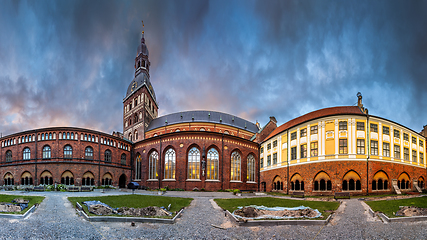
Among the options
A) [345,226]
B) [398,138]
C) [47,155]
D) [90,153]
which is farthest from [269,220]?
[47,155]

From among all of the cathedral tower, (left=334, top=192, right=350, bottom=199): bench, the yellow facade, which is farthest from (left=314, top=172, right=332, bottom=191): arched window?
the cathedral tower

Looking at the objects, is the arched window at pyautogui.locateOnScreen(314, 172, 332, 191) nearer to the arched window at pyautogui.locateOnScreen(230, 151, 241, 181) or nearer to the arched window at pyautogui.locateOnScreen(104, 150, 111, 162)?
the arched window at pyautogui.locateOnScreen(230, 151, 241, 181)

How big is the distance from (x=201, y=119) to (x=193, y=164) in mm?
14732

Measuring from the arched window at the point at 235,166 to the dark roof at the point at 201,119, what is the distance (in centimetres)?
1128

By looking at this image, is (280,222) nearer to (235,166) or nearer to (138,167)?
(235,166)

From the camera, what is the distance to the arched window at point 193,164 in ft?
133

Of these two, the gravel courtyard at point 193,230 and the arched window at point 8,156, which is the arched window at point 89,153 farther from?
the gravel courtyard at point 193,230

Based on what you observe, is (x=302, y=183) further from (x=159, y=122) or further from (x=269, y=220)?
(x=159, y=122)

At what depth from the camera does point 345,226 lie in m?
12.4

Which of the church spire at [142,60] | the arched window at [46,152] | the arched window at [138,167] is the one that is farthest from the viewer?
the church spire at [142,60]

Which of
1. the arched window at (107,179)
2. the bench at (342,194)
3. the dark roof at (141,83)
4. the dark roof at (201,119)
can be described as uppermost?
the dark roof at (141,83)

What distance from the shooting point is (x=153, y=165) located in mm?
44469

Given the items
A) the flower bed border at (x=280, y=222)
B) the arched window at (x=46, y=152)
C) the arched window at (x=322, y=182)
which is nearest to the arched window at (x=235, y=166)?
the arched window at (x=322, y=182)

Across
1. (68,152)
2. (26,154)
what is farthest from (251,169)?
(26,154)
